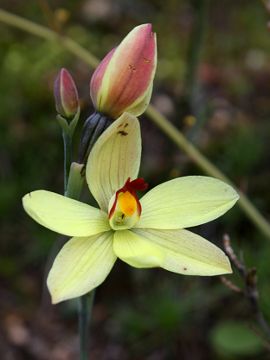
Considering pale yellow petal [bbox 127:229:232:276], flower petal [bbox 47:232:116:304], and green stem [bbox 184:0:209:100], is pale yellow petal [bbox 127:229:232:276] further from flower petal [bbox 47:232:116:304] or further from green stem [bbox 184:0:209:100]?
green stem [bbox 184:0:209:100]

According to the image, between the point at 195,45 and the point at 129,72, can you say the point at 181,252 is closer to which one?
the point at 129,72

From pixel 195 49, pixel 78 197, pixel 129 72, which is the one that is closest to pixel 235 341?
pixel 195 49

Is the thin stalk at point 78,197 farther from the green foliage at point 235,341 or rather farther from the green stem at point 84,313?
the green foliage at point 235,341

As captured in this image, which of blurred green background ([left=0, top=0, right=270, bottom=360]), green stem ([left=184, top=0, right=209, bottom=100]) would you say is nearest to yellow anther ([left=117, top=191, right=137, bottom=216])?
blurred green background ([left=0, top=0, right=270, bottom=360])

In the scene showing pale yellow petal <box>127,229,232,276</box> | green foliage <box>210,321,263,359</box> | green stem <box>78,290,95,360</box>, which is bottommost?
green foliage <box>210,321,263,359</box>

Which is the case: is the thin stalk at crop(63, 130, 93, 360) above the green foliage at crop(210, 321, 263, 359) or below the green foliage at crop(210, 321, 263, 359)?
above
